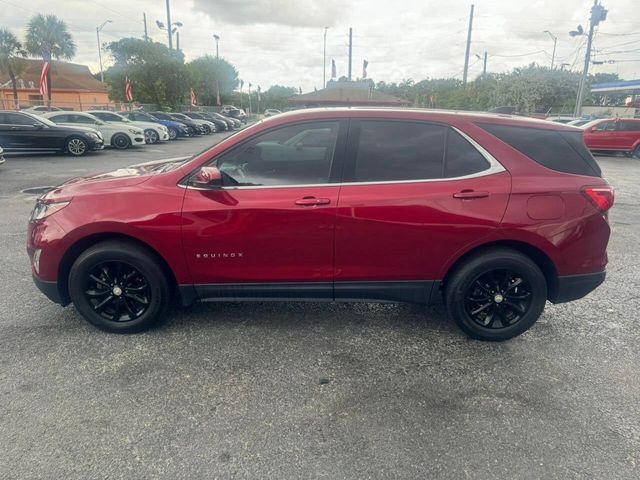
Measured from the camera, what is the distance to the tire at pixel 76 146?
1453cm

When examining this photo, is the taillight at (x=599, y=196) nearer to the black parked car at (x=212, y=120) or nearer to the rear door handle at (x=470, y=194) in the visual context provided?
the rear door handle at (x=470, y=194)

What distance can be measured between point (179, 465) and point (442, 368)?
5.95 feet

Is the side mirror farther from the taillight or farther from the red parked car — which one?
the red parked car

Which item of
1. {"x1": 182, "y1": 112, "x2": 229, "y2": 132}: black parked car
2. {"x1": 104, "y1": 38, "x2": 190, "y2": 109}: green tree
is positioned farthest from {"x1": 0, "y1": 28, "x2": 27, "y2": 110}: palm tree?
{"x1": 182, "y1": 112, "x2": 229, "y2": 132}: black parked car

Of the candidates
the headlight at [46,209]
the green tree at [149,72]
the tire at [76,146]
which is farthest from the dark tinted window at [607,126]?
the green tree at [149,72]

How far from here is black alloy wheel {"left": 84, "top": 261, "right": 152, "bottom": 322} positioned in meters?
3.33

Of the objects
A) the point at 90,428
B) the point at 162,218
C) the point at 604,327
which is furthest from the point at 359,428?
the point at 604,327

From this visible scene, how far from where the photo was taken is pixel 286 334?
11.4 ft

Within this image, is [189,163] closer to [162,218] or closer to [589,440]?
[162,218]

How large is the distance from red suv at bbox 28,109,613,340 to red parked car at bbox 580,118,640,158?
18.2m

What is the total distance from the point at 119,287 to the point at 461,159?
2.77 m

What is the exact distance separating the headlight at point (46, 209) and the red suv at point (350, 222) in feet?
0.05

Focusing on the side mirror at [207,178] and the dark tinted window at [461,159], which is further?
the dark tinted window at [461,159]

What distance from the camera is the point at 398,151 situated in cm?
324
